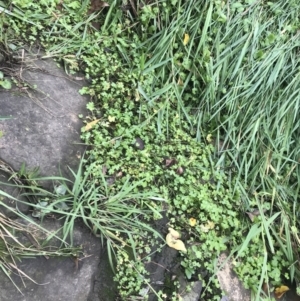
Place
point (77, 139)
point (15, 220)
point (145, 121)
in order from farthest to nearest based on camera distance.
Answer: point (145, 121)
point (77, 139)
point (15, 220)

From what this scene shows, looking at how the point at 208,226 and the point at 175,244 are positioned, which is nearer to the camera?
the point at 175,244

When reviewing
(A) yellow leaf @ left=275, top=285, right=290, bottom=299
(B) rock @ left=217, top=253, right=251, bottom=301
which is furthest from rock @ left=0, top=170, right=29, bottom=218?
(A) yellow leaf @ left=275, top=285, right=290, bottom=299

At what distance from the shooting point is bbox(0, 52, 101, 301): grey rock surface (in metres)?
2.10

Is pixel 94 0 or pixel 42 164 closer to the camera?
pixel 42 164

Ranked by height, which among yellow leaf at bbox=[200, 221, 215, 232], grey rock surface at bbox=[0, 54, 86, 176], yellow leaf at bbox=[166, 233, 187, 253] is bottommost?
yellow leaf at bbox=[166, 233, 187, 253]

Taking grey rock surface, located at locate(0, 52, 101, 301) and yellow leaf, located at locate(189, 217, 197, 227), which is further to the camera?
yellow leaf, located at locate(189, 217, 197, 227)

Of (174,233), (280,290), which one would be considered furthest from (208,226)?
(280,290)

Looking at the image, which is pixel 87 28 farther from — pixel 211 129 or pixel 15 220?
pixel 15 220

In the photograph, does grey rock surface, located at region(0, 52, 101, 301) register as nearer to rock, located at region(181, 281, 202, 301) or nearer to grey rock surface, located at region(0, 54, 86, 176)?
grey rock surface, located at region(0, 54, 86, 176)

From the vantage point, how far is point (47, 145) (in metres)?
2.43

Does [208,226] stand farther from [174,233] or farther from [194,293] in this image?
[194,293]

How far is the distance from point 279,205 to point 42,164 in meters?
1.63

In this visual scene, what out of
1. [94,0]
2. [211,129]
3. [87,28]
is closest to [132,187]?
[211,129]

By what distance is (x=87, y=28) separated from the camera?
301 cm
